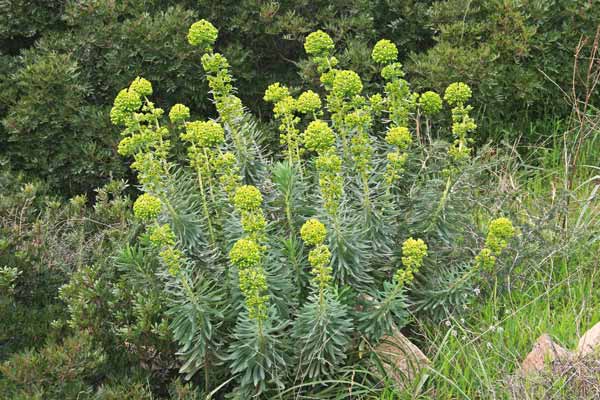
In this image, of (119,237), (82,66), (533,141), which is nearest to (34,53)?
(82,66)

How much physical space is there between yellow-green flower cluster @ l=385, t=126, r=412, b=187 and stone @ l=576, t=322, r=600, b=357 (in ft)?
3.71

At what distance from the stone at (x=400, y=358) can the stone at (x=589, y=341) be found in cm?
70

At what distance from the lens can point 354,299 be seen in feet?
12.3

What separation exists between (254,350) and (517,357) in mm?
1337

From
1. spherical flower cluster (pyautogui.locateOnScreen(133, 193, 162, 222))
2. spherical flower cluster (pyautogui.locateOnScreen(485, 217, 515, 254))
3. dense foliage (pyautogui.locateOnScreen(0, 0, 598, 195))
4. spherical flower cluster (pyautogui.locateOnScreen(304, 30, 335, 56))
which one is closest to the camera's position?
spherical flower cluster (pyautogui.locateOnScreen(133, 193, 162, 222))

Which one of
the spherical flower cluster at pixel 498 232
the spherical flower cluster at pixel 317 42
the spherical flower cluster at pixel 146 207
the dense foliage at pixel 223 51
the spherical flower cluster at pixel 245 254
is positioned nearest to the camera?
the spherical flower cluster at pixel 245 254

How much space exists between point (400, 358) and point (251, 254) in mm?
1128

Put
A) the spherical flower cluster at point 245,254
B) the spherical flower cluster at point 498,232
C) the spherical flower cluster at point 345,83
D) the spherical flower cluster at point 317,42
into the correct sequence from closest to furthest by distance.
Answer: the spherical flower cluster at point 245,254, the spherical flower cluster at point 498,232, the spherical flower cluster at point 345,83, the spherical flower cluster at point 317,42

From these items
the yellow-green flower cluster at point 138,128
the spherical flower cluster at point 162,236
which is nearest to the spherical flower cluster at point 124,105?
the yellow-green flower cluster at point 138,128

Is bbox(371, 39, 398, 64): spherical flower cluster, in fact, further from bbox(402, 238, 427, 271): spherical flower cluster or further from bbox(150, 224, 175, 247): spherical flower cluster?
bbox(150, 224, 175, 247): spherical flower cluster

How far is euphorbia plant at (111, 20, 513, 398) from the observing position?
136 inches

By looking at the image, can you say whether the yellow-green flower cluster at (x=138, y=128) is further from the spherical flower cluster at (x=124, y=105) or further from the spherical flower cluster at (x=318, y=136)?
the spherical flower cluster at (x=318, y=136)

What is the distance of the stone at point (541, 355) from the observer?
3.71 meters

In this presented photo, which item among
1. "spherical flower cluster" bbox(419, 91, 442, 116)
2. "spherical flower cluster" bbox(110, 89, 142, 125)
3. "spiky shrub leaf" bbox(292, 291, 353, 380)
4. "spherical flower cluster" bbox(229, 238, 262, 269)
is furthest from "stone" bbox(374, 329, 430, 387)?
"spherical flower cluster" bbox(110, 89, 142, 125)
